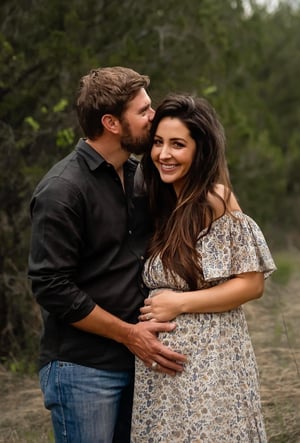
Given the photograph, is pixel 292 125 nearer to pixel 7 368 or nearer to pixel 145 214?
pixel 7 368

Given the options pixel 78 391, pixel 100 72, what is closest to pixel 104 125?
pixel 100 72

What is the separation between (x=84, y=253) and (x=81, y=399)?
568mm

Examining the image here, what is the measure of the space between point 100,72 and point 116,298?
0.91 m

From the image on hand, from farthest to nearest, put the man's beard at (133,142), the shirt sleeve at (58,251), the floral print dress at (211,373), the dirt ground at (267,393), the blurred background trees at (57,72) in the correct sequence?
the blurred background trees at (57,72) → the dirt ground at (267,393) → the man's beard at (133,142) → the floral print dress at (211,373) → the shirt sleeve at (58,251)

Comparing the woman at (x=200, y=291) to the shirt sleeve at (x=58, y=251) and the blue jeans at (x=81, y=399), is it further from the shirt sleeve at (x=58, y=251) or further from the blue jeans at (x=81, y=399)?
the shirt sleeve at (x=58, y=251)

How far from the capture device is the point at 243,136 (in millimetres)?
12219

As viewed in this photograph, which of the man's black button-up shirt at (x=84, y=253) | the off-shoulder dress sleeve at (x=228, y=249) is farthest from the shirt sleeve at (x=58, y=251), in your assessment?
the off-shoulder dress sleeve at (x=228, y=249)

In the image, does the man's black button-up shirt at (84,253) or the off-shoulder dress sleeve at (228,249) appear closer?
the man's black button-up shirt at (84,253)

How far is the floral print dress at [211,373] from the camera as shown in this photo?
3.48 m

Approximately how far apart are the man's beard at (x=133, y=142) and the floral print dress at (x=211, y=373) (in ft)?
1.45

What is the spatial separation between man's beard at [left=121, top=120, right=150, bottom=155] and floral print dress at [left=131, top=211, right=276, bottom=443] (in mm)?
442

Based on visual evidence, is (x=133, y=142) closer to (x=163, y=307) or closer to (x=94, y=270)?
(x=94, y=270)

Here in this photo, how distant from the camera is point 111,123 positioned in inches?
141

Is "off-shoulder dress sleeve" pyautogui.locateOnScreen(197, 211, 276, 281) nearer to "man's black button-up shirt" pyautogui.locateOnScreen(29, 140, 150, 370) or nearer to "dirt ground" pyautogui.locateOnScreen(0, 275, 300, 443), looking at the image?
"man's black button-up shirt" pyautogui.locateOnScreen(29, 140, 150, 370)
